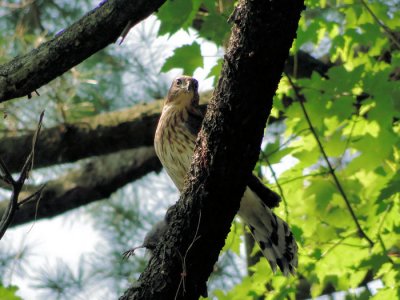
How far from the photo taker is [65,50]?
2824mm

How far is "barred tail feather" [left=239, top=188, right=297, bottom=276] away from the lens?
4484 mm

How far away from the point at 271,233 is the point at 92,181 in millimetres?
2631

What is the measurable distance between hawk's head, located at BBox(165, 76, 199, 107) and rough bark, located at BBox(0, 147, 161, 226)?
1.66m

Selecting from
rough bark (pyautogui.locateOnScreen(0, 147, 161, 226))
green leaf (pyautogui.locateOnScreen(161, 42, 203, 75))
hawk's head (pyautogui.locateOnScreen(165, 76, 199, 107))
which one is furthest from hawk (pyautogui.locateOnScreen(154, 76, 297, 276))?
rough bark (pyautogui.locateOnScreen(0, 147, 161, 226))

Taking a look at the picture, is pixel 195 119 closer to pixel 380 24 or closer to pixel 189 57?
pixel 189 57

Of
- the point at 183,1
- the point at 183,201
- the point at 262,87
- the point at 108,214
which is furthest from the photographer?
the point at 108,214

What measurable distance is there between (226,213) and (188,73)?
1.72 metres

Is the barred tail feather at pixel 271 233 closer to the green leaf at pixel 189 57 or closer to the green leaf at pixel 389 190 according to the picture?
the green leaf at pixel 389 190

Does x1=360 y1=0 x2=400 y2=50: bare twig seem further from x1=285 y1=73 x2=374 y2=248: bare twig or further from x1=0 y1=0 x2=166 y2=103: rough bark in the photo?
x1=0 y1=0 x2=166 y2=103: rough bark

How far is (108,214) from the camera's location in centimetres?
786

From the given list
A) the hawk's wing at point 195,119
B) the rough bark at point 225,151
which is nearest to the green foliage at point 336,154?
the hawk's wing at point 195,119

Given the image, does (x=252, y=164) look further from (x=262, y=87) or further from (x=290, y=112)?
(x=290, y=112)

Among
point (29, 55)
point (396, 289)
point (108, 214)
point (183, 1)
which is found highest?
point (108, 214)

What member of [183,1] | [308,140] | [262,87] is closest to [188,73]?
[183,1]
